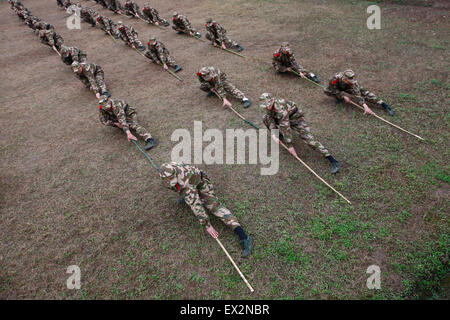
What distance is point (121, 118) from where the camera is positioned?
6.36 meters

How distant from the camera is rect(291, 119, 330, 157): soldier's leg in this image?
5105 millimetres

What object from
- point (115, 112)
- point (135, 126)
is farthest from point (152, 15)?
point (135, 126)

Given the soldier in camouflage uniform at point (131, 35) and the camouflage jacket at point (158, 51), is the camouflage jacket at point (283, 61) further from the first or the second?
the soldier in camouflage uniform at point (131, 35)

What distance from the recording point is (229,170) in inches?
217

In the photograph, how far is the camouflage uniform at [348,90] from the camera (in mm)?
5883

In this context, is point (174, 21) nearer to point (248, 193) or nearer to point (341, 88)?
point (341, 88)

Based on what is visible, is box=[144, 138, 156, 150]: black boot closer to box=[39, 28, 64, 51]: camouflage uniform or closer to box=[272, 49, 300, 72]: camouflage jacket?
box=[272, 49, 300, 72]: camouflage jacket

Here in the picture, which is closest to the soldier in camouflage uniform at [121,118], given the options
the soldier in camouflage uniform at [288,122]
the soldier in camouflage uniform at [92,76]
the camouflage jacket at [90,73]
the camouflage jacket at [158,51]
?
the soldier in camouflage uniform at [92,76]

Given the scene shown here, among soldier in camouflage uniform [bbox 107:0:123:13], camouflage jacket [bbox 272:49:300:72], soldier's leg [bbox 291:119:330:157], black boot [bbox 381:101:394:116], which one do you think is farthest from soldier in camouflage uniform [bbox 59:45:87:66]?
black boot [bbox 381:101:394:116]

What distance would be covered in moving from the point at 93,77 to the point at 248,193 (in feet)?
A: 22.1

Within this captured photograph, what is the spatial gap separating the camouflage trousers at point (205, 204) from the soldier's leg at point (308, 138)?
222 centimetres

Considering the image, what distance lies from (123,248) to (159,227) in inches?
26.7

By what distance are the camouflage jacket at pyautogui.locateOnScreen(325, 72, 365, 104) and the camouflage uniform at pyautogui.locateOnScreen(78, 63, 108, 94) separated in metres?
6.86
